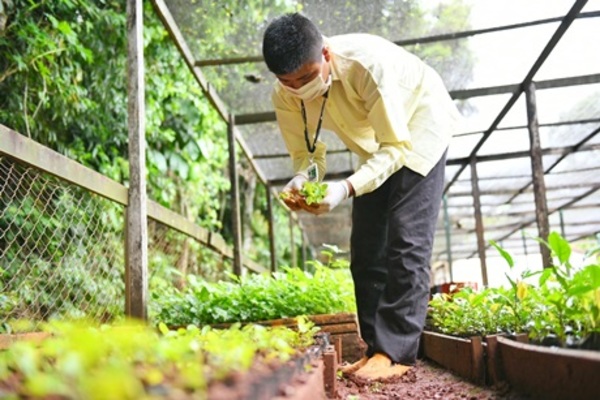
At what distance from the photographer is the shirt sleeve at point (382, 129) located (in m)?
2.61

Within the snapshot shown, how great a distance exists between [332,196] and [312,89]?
0.45 metres

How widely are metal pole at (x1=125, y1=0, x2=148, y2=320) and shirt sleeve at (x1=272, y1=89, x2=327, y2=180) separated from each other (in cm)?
68

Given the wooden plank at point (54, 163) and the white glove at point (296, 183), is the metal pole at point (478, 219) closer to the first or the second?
the white glove at point (296, 183)

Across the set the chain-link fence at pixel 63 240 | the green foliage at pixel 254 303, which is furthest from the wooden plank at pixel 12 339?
the green foliage at pixel 254 303

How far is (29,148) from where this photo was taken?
92.8 inches

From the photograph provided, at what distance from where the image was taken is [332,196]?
2.56 metres

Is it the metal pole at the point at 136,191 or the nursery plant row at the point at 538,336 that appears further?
the metal pole at the point at 136,191

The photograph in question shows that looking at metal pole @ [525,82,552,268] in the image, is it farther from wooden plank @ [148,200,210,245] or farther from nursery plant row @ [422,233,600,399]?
nursery plant row @ [422,233,600,399]

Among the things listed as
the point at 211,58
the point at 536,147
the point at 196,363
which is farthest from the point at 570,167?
the point at 196,363

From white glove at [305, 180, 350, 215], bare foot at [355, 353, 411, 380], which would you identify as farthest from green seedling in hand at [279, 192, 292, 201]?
bare foot at [355, 353, 411, 380]

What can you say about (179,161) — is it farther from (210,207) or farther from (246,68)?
(210,207)

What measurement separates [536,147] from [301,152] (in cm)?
295

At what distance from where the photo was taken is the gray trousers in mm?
2639

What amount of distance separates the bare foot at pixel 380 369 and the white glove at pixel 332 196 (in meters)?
0.59
